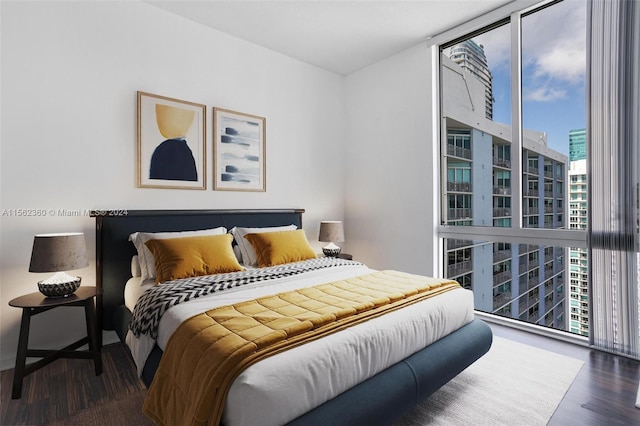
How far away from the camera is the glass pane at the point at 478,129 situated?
332 cm

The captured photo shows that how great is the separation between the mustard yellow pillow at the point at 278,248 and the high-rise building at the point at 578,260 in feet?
7.59

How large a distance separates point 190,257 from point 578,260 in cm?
321

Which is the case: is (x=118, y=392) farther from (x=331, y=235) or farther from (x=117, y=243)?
(x=331, y=235)

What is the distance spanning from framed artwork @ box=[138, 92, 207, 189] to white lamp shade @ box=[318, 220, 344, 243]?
4.91 feet

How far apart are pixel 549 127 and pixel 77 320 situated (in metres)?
4.42

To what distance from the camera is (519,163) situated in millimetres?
3184

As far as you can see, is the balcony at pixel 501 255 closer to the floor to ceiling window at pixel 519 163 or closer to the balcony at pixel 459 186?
the floor to ceiling window at pixel 519 163

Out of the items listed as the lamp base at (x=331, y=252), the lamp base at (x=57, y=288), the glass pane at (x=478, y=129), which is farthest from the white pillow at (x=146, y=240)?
the glass pane at (x=478, y=129)

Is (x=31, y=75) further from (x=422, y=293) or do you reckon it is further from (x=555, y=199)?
(x=555, y=199)

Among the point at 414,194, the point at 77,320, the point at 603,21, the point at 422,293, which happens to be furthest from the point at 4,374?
the point at 603,21

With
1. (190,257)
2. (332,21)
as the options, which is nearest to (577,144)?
(332,21)

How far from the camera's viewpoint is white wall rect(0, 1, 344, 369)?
2465 mm

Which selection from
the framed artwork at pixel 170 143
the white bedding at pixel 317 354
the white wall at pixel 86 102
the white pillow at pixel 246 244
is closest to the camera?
the white bedding at pixel 317 354

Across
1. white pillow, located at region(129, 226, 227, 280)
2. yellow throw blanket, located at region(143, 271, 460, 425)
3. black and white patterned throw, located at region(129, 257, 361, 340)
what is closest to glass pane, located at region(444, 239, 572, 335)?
yellow throw blanket, located at region(143, 271, 460, 425)
